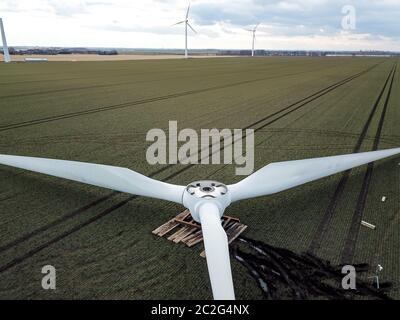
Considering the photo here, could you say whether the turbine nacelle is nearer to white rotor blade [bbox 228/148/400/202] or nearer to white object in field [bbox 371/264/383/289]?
white rotor blade [bbox 228/148/400/202]

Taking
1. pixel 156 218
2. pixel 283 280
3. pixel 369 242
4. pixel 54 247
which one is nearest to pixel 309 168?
pixel 369 242

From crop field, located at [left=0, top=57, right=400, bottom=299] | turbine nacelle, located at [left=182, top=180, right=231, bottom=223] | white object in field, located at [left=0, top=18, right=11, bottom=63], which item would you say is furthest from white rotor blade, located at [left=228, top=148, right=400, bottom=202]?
white object in field, located at [left=0, top=18, right=11, bottom=63]

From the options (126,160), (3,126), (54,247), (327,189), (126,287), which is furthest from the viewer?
(3,126)

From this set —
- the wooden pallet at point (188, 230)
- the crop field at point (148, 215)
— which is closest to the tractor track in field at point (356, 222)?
the crop field at point (148, 215)

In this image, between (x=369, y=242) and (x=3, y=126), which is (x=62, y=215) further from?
(x=3, y=126)

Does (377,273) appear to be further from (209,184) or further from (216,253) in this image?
(209,184)

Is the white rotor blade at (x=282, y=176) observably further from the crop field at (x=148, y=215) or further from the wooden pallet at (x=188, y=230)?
the crop field at (x=148, y=215)

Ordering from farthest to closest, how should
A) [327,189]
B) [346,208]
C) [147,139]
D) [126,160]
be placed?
[147,139]
[126,160]
[327,189]
[346,208]
